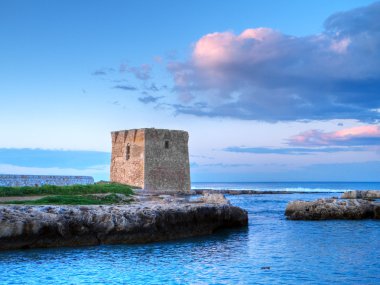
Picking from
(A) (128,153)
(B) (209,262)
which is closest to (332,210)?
(B) (209,262)

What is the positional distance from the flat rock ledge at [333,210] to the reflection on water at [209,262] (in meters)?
8.52

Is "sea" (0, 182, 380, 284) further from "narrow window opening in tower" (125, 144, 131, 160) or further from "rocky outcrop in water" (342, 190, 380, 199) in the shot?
→ "rocky outcrop in water" (342, 190, 380, 199)

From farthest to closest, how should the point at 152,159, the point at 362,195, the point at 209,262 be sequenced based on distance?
the point at 362,195, the point at 152,159, the point at 209,262

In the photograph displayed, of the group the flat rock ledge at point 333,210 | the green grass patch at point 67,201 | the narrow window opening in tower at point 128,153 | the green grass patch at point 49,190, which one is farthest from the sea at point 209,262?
→ the narrow window opening in tower at point 128,153

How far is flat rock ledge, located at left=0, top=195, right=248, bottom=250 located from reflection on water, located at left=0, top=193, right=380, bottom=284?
52 cm

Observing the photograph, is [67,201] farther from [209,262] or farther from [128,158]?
[128,158]

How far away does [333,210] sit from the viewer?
28906mm

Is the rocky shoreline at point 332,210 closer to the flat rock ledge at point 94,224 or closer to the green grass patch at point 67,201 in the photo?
the flat rock ledge at point 94,224

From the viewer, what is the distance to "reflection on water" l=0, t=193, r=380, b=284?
40.4 ft

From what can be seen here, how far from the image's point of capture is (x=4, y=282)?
450 inches

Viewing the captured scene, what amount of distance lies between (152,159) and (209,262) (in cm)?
3045

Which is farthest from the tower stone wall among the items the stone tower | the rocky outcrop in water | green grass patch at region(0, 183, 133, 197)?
the rocky outcrop in water

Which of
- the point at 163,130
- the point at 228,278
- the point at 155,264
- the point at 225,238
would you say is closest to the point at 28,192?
the point at 225,238

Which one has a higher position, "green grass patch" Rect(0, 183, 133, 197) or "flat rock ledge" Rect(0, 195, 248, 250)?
"green grass patch" Rect(0, 183, 133, 197)
